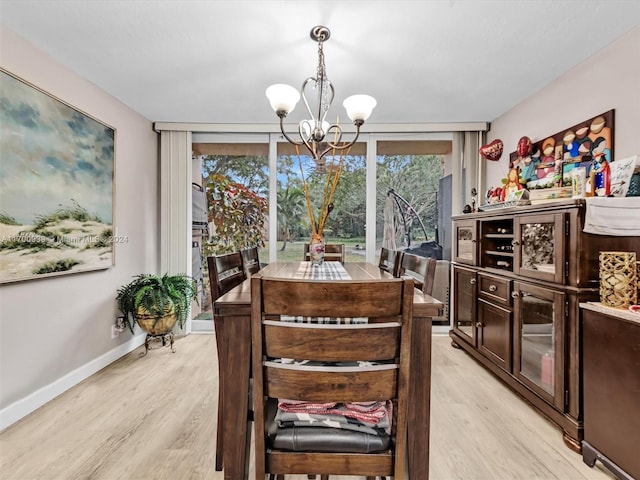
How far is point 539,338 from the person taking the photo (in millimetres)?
1973

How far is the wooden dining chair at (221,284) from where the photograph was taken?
1.16 m

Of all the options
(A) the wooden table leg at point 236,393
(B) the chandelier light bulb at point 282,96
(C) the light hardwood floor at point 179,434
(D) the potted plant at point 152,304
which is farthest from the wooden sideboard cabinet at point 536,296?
(D) the potted plant at point 152,304

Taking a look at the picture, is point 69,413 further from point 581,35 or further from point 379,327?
point 581,35

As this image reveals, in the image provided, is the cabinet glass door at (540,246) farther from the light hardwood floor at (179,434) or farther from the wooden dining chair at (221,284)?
the wooden dining chair at (221,284)

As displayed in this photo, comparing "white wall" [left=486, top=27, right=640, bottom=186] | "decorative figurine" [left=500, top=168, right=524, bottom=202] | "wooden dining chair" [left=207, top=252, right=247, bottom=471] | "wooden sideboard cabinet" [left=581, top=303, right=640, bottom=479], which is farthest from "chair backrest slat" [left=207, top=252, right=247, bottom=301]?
"white wall" [left=486, top=27, right=640, bottom=186]

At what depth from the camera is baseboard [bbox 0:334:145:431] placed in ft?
6.21

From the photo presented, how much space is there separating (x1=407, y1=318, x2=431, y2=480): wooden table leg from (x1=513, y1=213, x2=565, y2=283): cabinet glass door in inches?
46.6

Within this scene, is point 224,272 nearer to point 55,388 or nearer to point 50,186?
point 50,186

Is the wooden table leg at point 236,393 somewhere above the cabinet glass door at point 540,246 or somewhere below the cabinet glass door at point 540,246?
below

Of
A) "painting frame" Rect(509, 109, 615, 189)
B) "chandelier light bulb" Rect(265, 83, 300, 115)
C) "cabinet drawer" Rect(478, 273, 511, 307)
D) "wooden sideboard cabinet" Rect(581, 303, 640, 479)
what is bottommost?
"wooden sideboard cabinet" Rect(581, 303, 640, 479)

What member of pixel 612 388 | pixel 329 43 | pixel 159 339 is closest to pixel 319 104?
pixel 329 43

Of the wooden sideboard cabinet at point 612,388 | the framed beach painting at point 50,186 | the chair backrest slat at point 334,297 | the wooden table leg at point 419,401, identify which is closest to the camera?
the chair backrest slat at point 334,297

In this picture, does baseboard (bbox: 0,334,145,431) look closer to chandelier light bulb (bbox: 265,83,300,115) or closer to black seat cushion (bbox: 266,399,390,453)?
black seat cushion (bbox: 266,399,390,453)

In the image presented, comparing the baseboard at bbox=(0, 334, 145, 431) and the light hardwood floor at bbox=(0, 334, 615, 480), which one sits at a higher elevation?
the baseboard at bbox=(0, 334, 145, 431)
